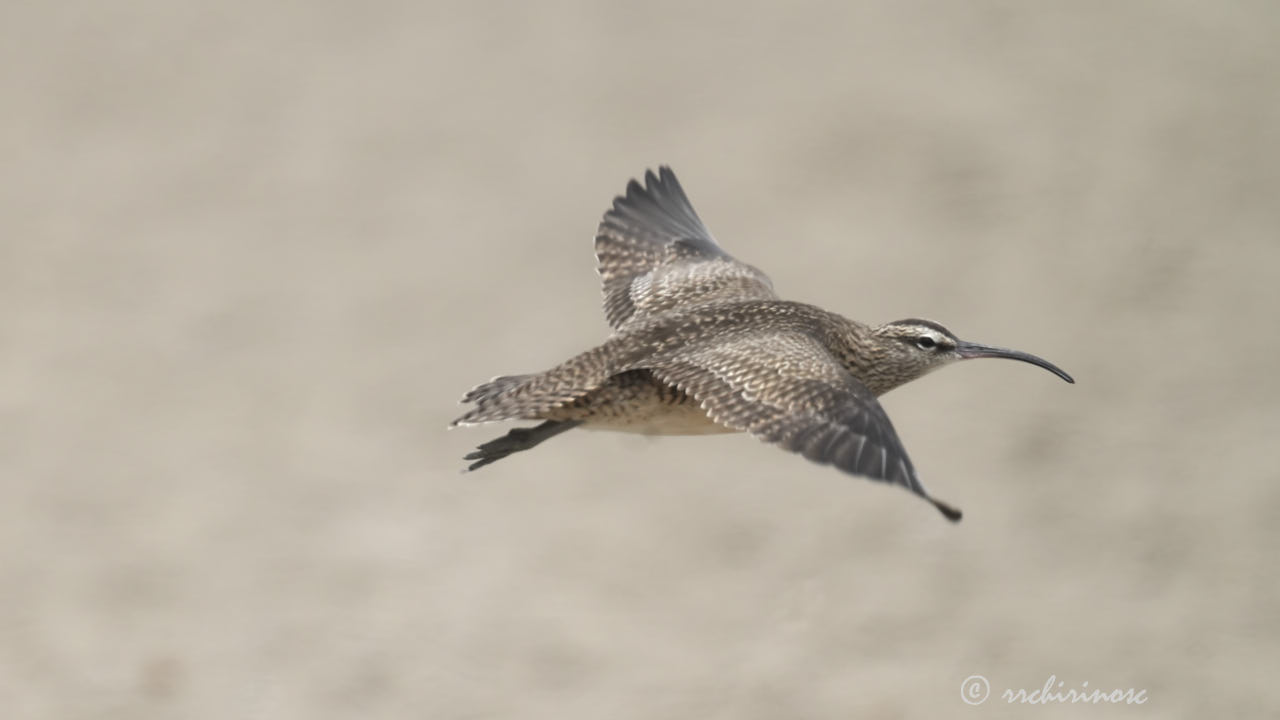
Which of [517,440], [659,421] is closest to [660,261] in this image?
[659,421]

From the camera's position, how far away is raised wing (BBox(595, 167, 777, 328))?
7.02m

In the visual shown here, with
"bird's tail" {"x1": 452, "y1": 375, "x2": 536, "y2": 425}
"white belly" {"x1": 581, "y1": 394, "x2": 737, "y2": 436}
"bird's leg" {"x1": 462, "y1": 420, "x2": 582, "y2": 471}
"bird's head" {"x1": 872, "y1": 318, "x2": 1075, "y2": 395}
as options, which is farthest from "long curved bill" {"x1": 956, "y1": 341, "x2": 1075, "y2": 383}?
"bird's tail" {"x1": 452, "y1": 375, "x2": 536, "y2": 425}

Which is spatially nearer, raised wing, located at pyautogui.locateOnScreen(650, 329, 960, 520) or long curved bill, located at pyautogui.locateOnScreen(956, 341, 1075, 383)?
raised wing, located at pyautogui.locateOnScreen(650, 329, 960, 520)

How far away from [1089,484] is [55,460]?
610cm

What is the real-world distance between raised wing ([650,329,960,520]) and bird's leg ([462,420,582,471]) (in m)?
0.45

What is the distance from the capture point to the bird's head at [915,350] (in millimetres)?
6223

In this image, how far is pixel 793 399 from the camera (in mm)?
5488

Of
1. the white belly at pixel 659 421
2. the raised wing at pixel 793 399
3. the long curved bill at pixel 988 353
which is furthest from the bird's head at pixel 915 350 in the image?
the white belly at pixel 659 421

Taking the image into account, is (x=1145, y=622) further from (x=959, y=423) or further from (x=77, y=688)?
(x=77, y=688)

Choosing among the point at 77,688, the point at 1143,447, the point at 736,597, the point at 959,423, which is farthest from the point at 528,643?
the point at 1143,447

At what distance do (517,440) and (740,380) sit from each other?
2.81ft

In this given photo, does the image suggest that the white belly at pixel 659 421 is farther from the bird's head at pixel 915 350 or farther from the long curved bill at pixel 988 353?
the long curved bill at pixel 988 353

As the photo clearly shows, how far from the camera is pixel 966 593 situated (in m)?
10.3

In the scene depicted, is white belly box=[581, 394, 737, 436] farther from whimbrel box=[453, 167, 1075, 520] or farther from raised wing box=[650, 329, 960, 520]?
raised wing box=[650, 329, 960, 520]
